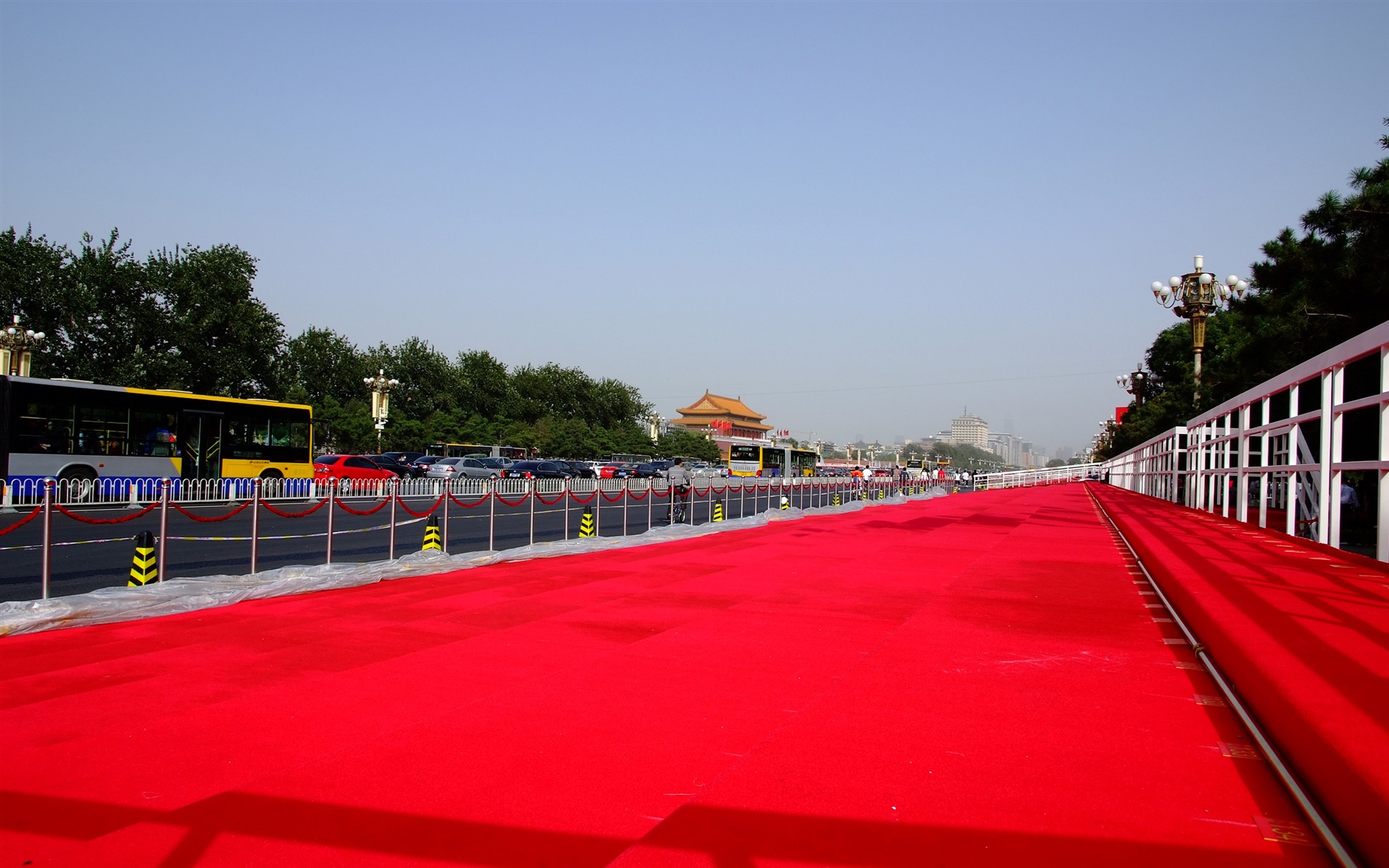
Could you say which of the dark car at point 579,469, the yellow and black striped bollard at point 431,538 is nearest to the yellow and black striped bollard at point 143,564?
the yellow and black striped bollard at point 431,538

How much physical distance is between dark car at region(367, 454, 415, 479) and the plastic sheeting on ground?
75.1 feet

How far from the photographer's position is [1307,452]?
9172 mm

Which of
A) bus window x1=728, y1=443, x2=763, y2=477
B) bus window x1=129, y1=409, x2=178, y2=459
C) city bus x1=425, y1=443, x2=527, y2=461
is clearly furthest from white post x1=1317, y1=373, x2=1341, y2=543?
city bus x1=425, y1=443, x2=527, y2=461

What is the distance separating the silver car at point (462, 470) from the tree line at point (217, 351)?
1140cm

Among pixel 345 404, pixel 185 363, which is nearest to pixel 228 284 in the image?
pixel 185 363

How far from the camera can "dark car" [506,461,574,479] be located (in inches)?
1574

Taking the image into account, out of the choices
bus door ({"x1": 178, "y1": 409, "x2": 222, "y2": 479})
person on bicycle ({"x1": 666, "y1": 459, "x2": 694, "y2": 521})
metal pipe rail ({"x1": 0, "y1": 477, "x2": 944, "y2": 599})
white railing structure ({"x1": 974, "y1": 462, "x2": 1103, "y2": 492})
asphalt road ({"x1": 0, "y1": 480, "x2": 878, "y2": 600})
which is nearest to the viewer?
asphalt road ({"x1": 0, "y1": 480, "x2": 878, "y2": 600})

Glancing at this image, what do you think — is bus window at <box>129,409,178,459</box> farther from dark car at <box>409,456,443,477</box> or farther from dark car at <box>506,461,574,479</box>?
dark car at <box>506,461,574,479</box>

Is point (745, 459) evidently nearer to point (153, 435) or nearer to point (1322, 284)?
point (153, 435)

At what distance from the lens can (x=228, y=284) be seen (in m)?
42.1

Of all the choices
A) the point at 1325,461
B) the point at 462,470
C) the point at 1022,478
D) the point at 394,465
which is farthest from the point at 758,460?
the point at 1325,461

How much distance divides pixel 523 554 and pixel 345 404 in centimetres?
4575

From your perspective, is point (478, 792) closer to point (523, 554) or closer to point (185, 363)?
point (523, 554)

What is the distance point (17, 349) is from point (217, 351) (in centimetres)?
986
